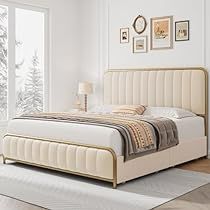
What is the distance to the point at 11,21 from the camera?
19.5 ft

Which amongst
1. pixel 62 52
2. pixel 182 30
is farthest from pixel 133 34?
pixel 62 52

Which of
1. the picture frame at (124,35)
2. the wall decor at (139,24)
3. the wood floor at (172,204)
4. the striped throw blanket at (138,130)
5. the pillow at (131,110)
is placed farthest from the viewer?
the picture frame at (124,35)

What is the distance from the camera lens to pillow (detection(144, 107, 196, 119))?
5.07 meters

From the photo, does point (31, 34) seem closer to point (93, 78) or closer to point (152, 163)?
point (93, 78)

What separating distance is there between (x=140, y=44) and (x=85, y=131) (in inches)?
95.8

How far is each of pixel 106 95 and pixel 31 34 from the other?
4.95 ft

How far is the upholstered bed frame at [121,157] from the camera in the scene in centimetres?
398

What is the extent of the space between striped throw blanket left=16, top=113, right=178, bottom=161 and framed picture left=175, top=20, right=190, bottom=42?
1535 mm

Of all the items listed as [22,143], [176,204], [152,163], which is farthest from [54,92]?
[176,204]

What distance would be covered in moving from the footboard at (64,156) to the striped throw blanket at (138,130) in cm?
23

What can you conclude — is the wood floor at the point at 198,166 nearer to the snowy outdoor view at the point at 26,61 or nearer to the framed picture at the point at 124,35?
the framed picture at the point at 124,35

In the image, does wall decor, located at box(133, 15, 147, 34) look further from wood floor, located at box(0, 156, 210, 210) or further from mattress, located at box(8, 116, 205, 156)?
wood floor, located at box(0, 156, 210, 210)

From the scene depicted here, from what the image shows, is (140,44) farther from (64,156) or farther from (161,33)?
(64,156)

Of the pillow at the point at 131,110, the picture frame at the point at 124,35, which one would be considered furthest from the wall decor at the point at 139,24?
the pillow at the point at 131,110
